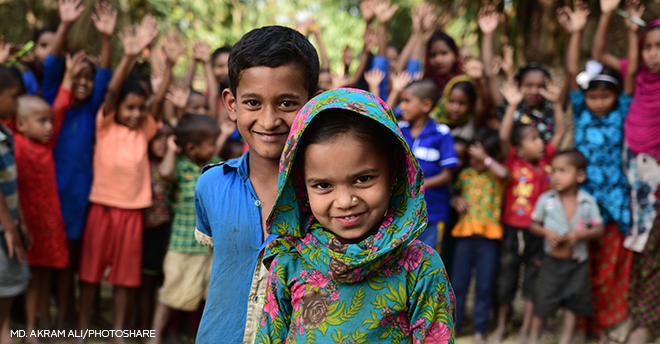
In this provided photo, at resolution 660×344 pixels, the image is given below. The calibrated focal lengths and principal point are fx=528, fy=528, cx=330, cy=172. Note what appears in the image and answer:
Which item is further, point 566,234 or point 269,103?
point 566,234

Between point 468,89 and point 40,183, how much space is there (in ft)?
10.5

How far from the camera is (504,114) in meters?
4.24

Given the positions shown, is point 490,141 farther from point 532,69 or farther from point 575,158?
point 532,69

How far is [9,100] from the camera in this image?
332 centimetres

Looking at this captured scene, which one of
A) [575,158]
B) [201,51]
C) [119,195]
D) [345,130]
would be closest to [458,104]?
[575,158]

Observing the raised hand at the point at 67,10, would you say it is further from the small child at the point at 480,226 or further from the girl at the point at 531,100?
the girl at the point at 531,100

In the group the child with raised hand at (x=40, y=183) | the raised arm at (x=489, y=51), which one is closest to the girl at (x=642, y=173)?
the raised arm at (x=489, y=51)

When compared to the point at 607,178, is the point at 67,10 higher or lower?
higher

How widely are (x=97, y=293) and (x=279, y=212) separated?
3.07 m

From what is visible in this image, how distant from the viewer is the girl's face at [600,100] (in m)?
3.86

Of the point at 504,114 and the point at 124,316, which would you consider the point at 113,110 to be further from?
the point at 504,114

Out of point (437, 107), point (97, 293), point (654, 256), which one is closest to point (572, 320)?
point (654, 256)

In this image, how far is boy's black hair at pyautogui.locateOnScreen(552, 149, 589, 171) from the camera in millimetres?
3684

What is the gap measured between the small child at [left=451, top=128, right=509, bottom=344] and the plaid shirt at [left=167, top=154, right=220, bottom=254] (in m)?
1.91
